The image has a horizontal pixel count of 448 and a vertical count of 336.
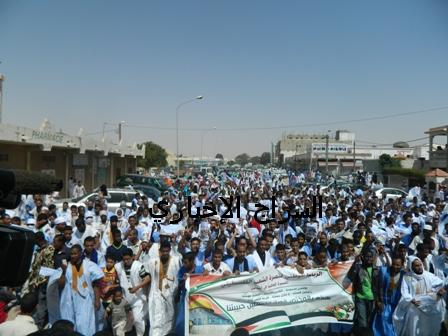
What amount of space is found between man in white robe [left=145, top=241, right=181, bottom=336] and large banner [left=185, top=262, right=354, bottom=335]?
0.49 metres

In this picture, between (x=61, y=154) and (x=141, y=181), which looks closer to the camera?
(x=141, y=181)

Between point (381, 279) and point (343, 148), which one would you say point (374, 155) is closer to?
point (343, 148)

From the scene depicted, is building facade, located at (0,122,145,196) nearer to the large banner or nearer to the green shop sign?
the green shop sign

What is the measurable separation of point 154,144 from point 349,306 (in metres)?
64.4

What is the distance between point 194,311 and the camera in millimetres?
4992

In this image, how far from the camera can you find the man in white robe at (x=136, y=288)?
5602mm

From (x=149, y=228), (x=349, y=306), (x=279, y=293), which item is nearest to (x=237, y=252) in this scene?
(x=279, y=293)

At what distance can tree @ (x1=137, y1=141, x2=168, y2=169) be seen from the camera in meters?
63.1

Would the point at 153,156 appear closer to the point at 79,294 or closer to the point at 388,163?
the point at 388,163

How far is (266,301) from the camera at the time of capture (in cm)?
520

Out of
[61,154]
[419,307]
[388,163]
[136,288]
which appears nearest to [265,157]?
[388,163]

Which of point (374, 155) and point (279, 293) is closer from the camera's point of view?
point (279, 293)

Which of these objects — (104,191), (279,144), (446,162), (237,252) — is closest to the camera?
(237,252)

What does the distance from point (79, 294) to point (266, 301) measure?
2288mm
